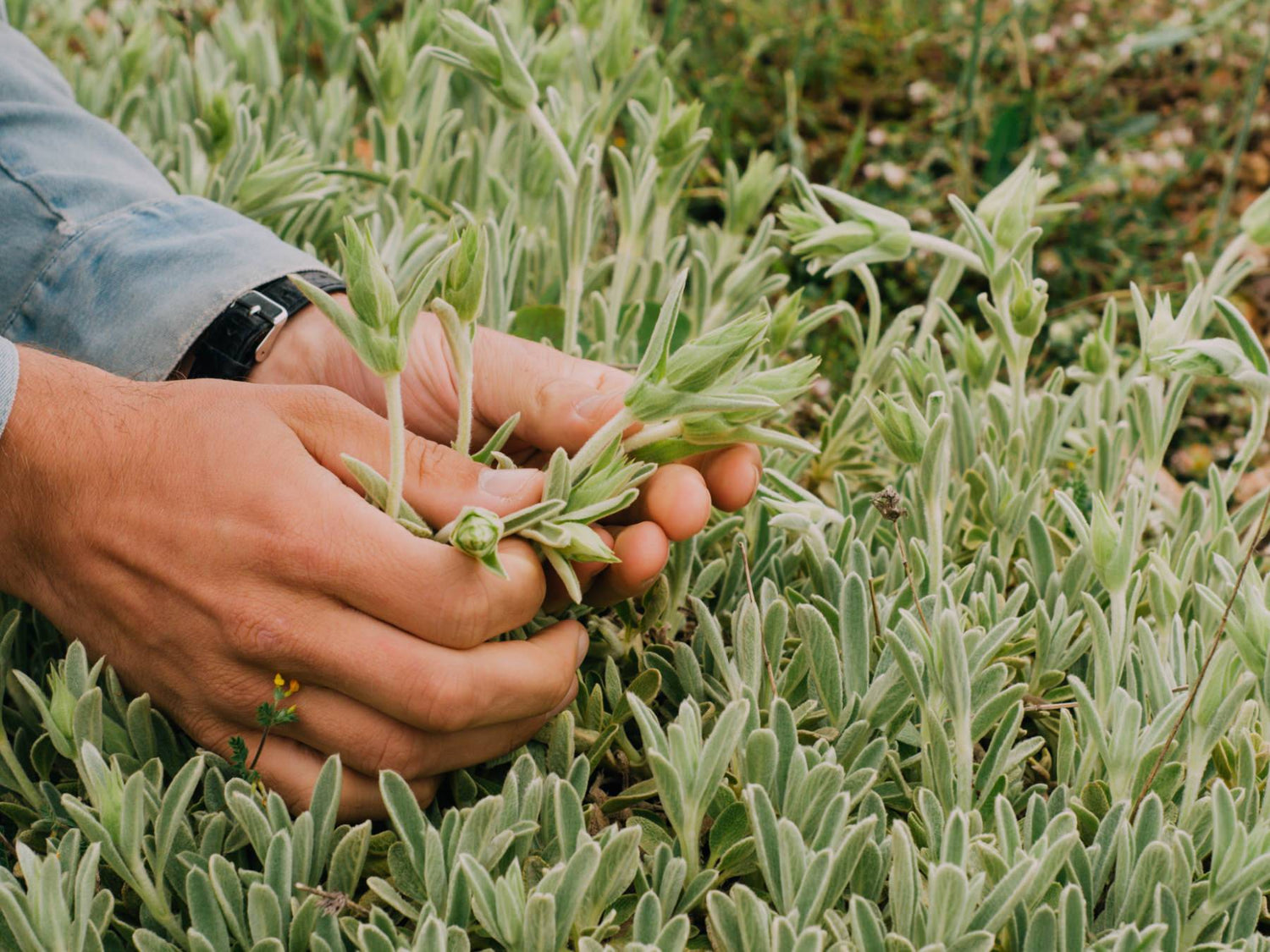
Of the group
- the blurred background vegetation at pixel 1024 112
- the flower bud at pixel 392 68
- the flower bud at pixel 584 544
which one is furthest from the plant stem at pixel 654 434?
the blurred background vegetation at pixel 1024 112

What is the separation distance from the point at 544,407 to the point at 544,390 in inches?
0.7

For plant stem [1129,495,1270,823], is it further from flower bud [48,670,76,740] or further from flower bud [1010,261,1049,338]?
flower bud [48,670,76,740]

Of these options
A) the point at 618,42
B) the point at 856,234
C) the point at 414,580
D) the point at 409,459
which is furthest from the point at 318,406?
the point at 618,42

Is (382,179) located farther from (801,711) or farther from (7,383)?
(801,711)

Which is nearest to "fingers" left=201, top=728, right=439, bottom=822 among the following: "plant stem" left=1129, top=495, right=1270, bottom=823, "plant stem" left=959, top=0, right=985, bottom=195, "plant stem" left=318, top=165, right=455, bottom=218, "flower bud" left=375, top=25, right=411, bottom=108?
"plant stem" left=1129, top=495, right=1270, bottom=823

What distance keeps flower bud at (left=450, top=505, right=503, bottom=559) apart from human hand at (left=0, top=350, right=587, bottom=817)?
0.15 feet

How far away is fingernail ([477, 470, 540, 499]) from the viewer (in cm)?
106

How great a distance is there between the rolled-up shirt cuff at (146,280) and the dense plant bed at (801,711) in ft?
0.80

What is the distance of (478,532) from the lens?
3.14 feet

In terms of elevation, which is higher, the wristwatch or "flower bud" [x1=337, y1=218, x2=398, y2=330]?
"flower bud" [x1=337, y1=218, x2=398, y2=330]

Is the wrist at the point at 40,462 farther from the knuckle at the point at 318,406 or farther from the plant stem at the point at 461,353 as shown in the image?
the plant stem at the point at 461,353

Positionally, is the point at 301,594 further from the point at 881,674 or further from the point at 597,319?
the point at 597,319

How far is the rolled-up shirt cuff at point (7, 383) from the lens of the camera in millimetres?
1129

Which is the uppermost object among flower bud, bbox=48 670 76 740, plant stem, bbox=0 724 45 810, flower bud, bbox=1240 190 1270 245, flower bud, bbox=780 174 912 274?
flower bud, bbox=1240 190 1270 245
